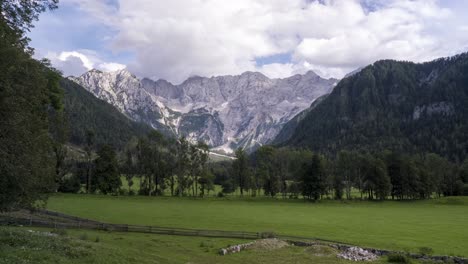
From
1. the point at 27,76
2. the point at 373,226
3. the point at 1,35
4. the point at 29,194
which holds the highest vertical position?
the point at 1,35

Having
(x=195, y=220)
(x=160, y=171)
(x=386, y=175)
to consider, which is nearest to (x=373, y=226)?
(x=195, y=220)

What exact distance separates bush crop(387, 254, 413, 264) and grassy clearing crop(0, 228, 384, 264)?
1091mm

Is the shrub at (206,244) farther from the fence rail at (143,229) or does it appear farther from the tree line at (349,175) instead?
the tree line at (349,175)

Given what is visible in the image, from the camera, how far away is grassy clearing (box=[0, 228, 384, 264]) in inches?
918

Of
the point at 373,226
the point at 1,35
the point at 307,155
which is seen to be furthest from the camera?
the point at 307,155

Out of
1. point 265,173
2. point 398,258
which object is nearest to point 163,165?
point 265,173

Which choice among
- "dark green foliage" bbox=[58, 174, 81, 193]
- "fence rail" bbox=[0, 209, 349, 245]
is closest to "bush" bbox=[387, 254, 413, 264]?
"fence rail" bbox=[0, 209, 349, 245]

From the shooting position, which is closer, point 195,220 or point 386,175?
point 195,220

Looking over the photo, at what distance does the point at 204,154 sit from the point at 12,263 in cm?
12408

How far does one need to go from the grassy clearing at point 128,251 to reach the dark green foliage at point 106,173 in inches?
3231

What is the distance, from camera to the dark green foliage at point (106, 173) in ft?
418

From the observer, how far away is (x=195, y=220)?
223 ft

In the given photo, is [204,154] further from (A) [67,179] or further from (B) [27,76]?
(B) [27,76]

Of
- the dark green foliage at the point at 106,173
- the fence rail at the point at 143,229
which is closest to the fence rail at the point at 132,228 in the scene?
the fence rail at the point at 143,229
